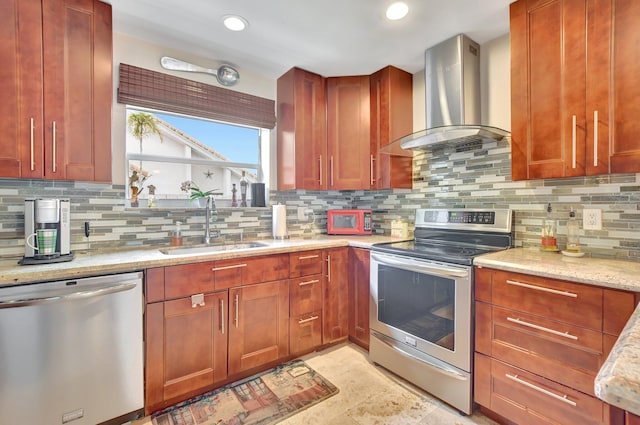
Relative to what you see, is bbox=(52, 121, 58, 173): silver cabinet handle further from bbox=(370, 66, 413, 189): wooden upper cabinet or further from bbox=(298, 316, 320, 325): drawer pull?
bbox=(370, 66, 413, 189): wooden upper cabinet

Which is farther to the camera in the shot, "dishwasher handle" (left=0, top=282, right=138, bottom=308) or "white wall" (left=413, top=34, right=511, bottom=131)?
"white wall" (left=413, top=34, right=511, bottom=131)

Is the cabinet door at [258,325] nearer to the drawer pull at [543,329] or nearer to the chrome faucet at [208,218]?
the chrome faucet at [208,218]

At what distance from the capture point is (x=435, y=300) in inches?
74.1

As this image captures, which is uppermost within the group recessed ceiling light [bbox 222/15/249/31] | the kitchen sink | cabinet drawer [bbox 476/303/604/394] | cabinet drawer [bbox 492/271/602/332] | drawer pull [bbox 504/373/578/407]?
recessed ceiling light [bbox 222/15/249/31]

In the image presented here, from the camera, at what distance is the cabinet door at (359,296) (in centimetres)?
242

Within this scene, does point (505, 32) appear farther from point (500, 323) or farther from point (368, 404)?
point (368, 404)

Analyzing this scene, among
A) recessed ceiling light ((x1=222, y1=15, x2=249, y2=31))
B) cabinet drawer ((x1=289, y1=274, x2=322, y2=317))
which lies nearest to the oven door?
cabinet drawer ((x1=289, y1=274, x2=322, y2=317))

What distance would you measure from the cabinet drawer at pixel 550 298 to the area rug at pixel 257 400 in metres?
1.23

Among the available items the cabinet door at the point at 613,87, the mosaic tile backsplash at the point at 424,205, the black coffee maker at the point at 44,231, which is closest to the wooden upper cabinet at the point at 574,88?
the cabinet door at the point at 613,87

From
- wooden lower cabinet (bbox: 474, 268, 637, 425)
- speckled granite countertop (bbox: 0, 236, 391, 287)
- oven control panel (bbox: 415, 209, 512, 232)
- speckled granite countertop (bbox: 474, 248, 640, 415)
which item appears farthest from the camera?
oven control panel (bbox: 415, 209, 512, 232)

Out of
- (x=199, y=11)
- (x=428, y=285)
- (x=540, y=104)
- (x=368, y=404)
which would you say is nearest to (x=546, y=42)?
(x=540, y=104)

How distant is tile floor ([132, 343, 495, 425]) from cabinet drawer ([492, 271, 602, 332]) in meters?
0.74

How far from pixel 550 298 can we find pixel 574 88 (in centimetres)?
116

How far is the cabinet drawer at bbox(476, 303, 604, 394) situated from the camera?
133 cm
